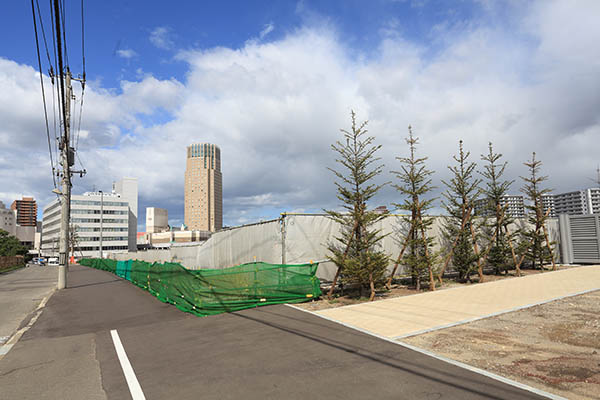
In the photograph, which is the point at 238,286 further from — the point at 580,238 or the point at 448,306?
the point at 580,238

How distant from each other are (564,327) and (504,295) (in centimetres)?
393

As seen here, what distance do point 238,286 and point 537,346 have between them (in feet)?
24.4

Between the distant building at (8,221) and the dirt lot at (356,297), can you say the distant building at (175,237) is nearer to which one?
the distant building at (8,221)

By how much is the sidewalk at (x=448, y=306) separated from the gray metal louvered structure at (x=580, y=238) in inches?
333

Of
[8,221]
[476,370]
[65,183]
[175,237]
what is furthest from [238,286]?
[8,221]

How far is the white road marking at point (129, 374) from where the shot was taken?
185 inches

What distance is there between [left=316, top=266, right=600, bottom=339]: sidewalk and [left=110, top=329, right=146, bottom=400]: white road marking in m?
4.59

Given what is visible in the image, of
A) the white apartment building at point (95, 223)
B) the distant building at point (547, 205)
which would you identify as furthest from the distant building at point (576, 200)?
the white apartment building at point (95, 223)

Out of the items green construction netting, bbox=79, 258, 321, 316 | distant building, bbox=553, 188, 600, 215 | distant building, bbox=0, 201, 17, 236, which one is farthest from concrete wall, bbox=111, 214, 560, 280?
distant building, bbox=0, 201, 17, 236

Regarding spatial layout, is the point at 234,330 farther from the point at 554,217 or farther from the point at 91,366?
the point at 554,217

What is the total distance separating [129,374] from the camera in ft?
18.0

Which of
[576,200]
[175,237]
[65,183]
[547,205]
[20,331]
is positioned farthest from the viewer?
[175,237]

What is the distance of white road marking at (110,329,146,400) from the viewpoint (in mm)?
4707

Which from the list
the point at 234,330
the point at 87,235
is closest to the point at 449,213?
the point at 234,330
